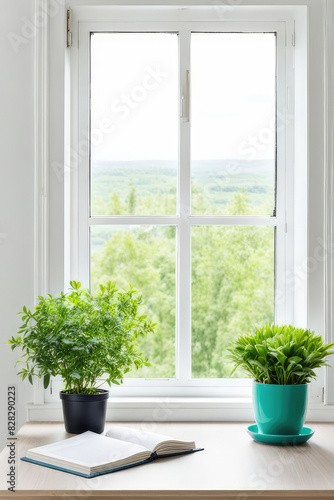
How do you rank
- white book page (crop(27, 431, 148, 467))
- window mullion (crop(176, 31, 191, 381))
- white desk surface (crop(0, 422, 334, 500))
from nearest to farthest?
white desk surface (crop(0, 422, 334, 500))
white book page (crop(27, 431, 148, 467))
window mullion (crop(176, 31, 191, 381))

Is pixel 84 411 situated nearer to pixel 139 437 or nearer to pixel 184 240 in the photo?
pixel 139 437

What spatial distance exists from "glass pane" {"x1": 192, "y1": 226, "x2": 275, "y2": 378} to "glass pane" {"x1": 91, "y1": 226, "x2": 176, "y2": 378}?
3.4 inches

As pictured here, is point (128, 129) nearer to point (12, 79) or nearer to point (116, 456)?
point (12, 79)

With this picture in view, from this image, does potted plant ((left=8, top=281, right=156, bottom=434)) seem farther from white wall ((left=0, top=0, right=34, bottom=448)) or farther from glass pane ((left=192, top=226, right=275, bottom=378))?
glass pane ((left=192, top=226, right=275, bottom=378))

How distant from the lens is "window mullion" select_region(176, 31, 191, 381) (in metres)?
2.00

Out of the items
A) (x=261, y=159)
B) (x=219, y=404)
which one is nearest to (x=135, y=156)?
(x=261, y=159)

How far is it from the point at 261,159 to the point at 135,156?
461 millimetres

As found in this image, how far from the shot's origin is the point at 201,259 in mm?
2020

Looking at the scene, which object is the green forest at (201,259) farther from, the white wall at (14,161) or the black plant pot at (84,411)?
the black plant pot at (84,411)

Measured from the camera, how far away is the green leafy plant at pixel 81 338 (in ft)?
5.32

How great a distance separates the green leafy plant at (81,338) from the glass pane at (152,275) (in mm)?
245

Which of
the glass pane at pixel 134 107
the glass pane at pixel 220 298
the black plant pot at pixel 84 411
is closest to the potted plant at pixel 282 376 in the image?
the glass pane at pixel 220 298

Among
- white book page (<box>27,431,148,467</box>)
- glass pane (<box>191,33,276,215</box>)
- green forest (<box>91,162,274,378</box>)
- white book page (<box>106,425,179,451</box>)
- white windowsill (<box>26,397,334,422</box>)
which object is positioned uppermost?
glass pane (<box>191,33,276,215</box>)

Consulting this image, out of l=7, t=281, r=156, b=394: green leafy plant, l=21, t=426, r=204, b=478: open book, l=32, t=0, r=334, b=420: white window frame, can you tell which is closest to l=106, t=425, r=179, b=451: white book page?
l=21, t=426, r=204, b=478: open book
